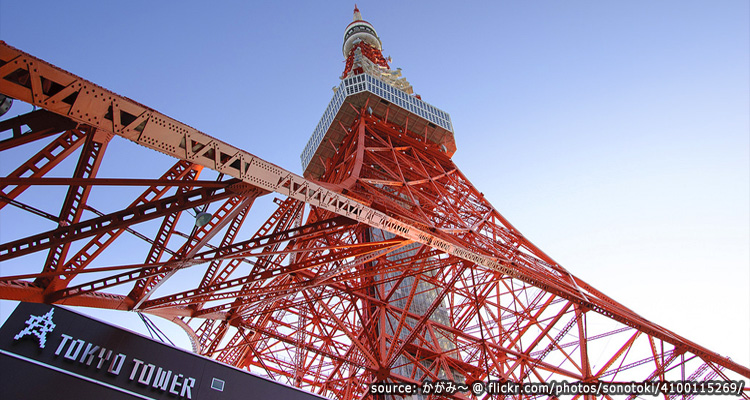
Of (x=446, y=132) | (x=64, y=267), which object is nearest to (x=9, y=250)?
(x=64, y=267)

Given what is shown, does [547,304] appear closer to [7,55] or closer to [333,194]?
[333,194]

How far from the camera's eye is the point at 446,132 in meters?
29.3

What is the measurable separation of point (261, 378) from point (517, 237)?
12451 millimetres

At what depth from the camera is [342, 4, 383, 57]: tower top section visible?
42.5 m

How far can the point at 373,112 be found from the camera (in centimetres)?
2739

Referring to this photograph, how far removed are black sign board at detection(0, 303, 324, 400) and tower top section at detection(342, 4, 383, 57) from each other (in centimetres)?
3455

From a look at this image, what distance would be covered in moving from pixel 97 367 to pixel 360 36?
Answer: 3673cm

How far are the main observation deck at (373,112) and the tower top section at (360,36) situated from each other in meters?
15.2

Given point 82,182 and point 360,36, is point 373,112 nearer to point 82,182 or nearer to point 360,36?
point 360,36

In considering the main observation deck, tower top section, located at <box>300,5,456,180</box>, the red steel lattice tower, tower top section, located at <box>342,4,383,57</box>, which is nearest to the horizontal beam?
the red steel lattice tower

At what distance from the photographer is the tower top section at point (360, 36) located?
42531 mm

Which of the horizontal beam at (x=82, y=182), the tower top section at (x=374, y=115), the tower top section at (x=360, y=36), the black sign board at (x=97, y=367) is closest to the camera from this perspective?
the horizontal beam at (x=82, y=182)

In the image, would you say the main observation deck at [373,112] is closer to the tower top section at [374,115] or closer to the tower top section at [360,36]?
the tower top section at [374,115]

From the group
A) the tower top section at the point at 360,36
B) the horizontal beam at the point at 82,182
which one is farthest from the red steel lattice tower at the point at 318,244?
the tower top section at the point at 360,36
